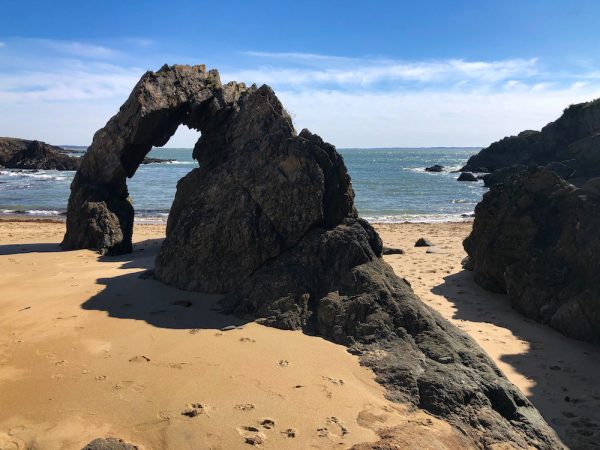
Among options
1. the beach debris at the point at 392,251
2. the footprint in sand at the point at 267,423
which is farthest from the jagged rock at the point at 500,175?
the footprint in sand at the point at 267,423

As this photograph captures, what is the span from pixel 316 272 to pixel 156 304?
1928 millimetres

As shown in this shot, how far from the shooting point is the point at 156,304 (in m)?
5.97

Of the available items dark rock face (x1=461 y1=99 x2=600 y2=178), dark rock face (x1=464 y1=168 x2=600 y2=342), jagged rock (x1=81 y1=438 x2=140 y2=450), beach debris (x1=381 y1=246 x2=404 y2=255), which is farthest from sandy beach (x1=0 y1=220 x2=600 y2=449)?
dark rock face (x1=461 y1=99 x2=600 y2=178)

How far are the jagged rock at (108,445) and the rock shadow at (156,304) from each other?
6.81 feet

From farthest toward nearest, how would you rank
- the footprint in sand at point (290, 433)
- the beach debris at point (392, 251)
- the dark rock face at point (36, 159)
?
the dark rock face at point (36, 159) < the beach debris at point (392, 251) < the footprint in sand at point (290, 433)

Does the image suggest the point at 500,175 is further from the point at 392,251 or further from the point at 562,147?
the point at 392,251

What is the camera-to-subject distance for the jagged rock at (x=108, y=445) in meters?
3.11

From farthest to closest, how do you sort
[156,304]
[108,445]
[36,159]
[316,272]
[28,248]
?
[36,159] → [28,248] → [156,304] → [316,272] → [108,445]

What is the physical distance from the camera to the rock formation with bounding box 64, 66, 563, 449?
14.1 feet

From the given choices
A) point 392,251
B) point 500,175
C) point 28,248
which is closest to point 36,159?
point 500,175

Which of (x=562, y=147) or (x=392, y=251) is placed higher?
(x=562, y=147)

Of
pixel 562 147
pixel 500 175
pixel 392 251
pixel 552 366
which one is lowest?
pixel 552 366

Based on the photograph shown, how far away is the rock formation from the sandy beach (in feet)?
0.88

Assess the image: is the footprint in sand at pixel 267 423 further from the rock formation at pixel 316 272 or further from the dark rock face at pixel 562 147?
the dark rock face at pixel 562 147
